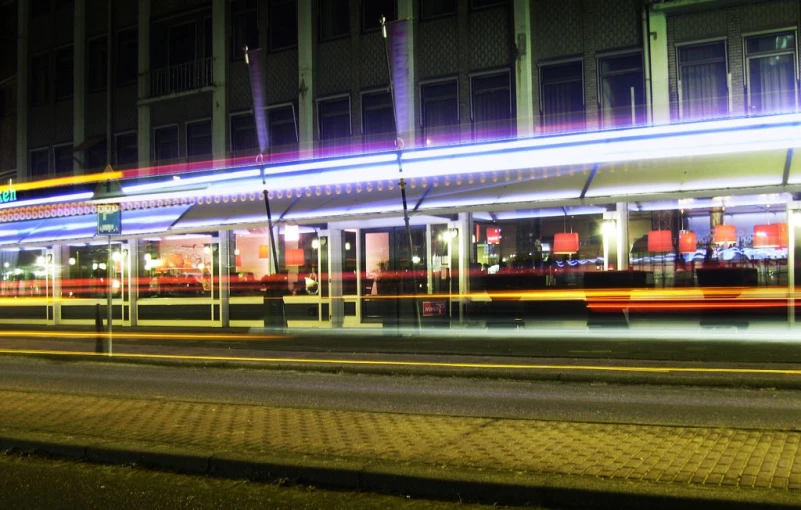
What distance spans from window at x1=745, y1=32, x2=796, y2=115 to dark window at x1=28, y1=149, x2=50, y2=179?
23803 mm

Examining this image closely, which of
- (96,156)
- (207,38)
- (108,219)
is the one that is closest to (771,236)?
(108,219)

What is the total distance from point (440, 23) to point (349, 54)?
9.74 feet

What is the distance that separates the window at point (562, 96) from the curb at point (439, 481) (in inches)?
562

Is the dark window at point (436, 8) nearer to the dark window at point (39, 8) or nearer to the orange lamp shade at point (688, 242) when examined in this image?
the orange lamp shade at point (688, 242)

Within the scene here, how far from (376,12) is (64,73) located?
1344 cm

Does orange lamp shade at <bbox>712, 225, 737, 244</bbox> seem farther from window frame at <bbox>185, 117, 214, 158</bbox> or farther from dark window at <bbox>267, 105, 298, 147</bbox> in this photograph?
window frame at <bbox>185, 117, 214, 158</bbox>

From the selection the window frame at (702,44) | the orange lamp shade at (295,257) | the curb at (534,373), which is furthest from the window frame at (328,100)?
the curb at (534,373)

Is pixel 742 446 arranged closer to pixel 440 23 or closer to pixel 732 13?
pixel 732 13

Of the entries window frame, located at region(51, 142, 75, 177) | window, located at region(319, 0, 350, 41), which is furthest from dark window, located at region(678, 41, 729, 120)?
window frame, located at region(51, 142, 75, 177)

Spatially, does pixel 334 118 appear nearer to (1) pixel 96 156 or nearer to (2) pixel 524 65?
(2) pixel 524 65

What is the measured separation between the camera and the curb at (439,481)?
4914 mm

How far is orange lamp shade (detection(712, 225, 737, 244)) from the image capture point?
16.2 metres

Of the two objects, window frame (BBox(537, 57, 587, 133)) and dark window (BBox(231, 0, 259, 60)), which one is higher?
dark window (BBox(231, 0, 259, 60))

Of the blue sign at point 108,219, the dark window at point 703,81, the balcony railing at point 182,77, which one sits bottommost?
the blue sign at point 108,219
